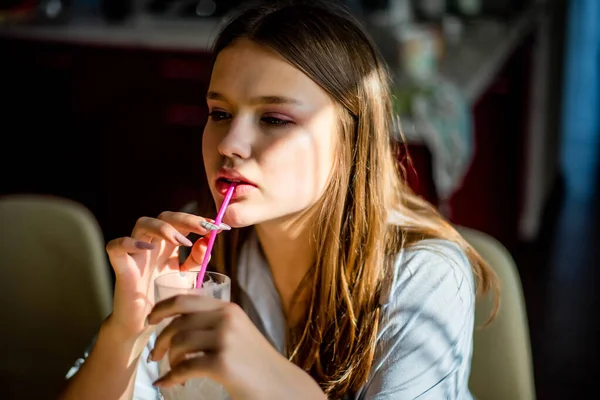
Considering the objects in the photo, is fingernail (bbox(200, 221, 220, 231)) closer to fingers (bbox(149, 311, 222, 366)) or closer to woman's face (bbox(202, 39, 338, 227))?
woman's face (bbox(202, 39, 338, 227))

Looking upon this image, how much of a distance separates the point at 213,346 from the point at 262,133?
0.33 meters

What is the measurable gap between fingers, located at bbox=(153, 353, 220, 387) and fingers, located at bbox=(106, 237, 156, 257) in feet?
0.87

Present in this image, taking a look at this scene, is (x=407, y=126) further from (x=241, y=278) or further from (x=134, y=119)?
(x=134, y=119)

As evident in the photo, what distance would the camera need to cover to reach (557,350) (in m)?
3.04

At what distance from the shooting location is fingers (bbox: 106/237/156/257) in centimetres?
114

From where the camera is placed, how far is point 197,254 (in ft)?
4.15

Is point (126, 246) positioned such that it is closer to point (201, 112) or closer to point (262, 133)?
point (262, 133)

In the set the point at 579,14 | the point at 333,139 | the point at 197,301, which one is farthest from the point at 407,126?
the point at 579,14

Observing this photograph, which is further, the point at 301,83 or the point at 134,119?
the point at 134,119

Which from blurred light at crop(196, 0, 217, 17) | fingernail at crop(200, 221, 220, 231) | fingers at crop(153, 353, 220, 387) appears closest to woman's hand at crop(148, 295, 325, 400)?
fingers at crop(153, 353, 220, 387)

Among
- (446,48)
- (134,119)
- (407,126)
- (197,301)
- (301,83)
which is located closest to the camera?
(197,301)

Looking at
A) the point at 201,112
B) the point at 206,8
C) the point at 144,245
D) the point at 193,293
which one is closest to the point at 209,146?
the point at 144,245

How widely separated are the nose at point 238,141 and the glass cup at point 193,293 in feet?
0.56

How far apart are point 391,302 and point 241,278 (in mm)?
272
